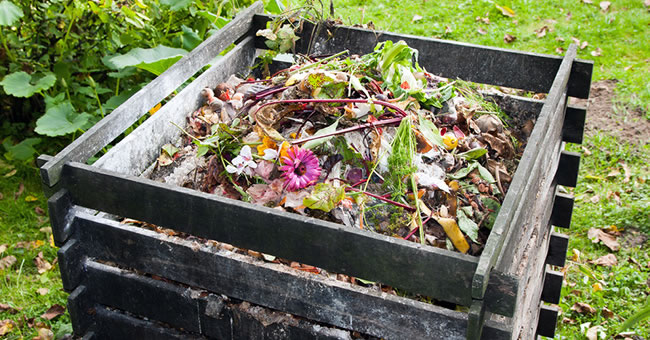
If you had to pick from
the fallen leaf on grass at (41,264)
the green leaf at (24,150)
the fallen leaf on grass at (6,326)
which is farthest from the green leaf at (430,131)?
the green leaf at (24,150)

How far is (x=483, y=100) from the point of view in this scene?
9.68 feet

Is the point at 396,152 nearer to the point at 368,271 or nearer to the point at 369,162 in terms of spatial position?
the point at 369,162

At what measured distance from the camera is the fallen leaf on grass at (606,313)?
3574mm

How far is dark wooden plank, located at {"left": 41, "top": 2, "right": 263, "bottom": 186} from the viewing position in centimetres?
215

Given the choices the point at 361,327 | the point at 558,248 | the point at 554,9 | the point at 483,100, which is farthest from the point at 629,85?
the point at 361,327

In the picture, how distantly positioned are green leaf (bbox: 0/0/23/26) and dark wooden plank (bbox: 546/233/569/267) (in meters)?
3.01

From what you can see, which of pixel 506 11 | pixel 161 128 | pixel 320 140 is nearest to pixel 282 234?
pixel 320 140

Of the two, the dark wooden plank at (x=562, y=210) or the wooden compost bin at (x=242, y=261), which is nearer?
the wooden compost bin at (x=242, y=261)

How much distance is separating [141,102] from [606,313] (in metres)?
2.59

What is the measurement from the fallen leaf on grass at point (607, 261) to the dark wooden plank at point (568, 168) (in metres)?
0.93

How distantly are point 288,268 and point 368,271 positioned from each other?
0.31 metres

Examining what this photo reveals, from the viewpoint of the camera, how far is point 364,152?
92.8 inches

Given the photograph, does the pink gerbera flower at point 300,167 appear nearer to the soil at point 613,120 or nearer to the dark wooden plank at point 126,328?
the dark wooden plank at point 126,328

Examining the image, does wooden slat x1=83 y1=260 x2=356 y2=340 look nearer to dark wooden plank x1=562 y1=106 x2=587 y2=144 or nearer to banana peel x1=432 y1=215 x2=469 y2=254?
banana peel x1=432 y1=215 x2=469 y2=254
